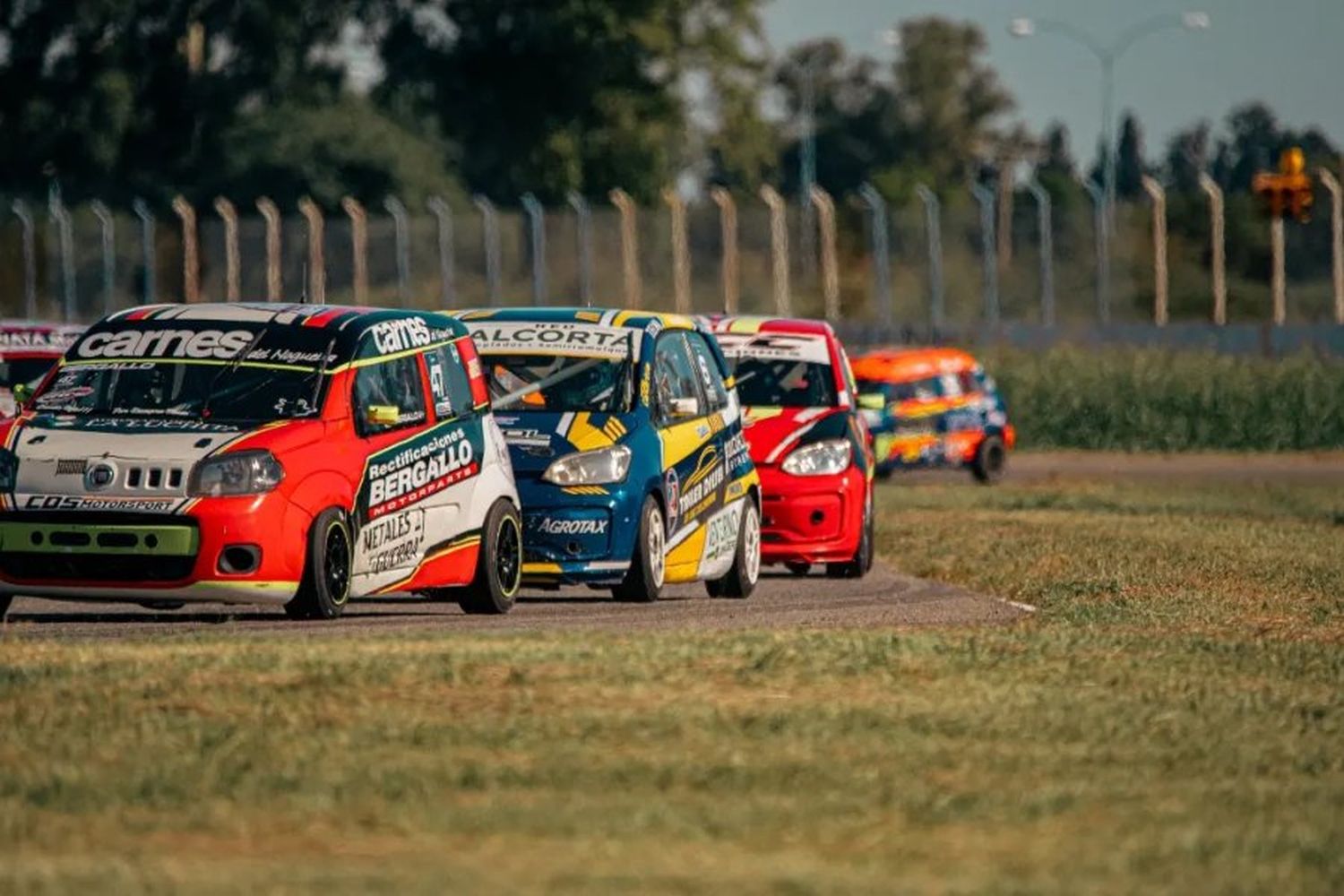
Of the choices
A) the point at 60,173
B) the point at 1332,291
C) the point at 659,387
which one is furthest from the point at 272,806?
the point at 60,173

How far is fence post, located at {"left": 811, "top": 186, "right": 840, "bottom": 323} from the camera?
184ft

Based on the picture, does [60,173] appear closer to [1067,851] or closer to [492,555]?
[492,555]

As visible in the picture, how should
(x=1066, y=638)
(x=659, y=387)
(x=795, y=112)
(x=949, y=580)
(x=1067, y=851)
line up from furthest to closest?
(x=795, y=112)
(x=949, y=580)
(x=659, y=387)
(x=1066, y=638)
(x=1067, y=851)

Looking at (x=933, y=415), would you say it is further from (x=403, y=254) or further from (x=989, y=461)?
(x=403, y=254)

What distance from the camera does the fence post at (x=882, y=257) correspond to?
55.9m

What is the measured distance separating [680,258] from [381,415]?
4170 cm

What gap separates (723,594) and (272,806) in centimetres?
1071

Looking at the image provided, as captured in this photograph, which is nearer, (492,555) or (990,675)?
(990,675)

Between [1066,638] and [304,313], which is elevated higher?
[304,313]

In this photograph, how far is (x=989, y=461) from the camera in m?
42.0

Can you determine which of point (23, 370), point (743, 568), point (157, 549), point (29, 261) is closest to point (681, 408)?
point (743, 568)

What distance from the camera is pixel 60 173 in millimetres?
90625

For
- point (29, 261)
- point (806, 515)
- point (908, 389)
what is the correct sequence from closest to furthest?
point (806, 515), point (908, 389), point (29, 261)

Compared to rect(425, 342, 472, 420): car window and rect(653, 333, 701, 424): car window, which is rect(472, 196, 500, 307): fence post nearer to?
rect(653, 333, 701, 424): car window
